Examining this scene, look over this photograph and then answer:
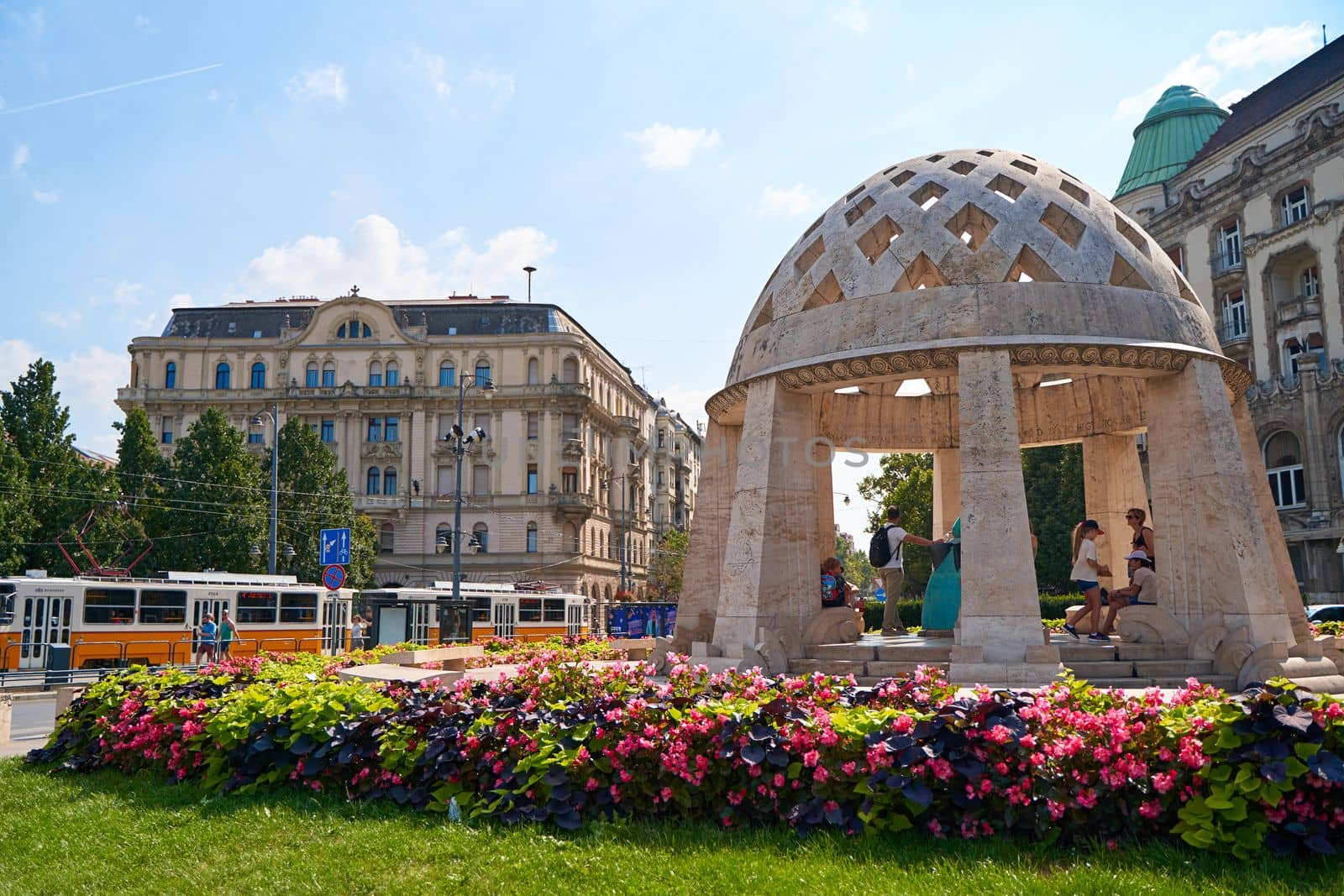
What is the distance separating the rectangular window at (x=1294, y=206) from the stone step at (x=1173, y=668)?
37190 mm

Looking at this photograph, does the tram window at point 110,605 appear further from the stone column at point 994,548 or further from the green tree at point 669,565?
the green tree at point 669,565

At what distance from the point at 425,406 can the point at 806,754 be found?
6987 centimetres

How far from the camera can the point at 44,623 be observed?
28047 mm

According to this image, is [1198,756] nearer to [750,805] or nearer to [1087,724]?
[1087,724]

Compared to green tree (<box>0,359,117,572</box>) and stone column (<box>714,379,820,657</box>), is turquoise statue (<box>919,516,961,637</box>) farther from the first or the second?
green tree (<box>0,359,117,572</box>)

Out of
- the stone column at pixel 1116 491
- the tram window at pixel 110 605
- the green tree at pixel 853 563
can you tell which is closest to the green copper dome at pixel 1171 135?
the stone column at pixel 1116 491

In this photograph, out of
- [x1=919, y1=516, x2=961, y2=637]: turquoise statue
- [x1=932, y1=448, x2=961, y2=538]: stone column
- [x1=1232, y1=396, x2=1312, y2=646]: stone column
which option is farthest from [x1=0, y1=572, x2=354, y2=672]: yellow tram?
[x1=1232, y1=396, x2=1312, y2=646]: stone column

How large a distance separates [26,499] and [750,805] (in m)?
42.5

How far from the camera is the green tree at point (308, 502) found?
54.4 m

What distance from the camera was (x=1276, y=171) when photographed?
140 ft

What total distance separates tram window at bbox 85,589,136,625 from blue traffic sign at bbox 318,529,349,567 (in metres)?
5.29

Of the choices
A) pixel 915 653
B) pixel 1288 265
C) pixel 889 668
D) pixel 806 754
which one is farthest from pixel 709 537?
A: pixel 1288 265

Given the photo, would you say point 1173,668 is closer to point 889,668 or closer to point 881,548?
point 889,668

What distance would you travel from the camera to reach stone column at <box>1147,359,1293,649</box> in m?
12.1
